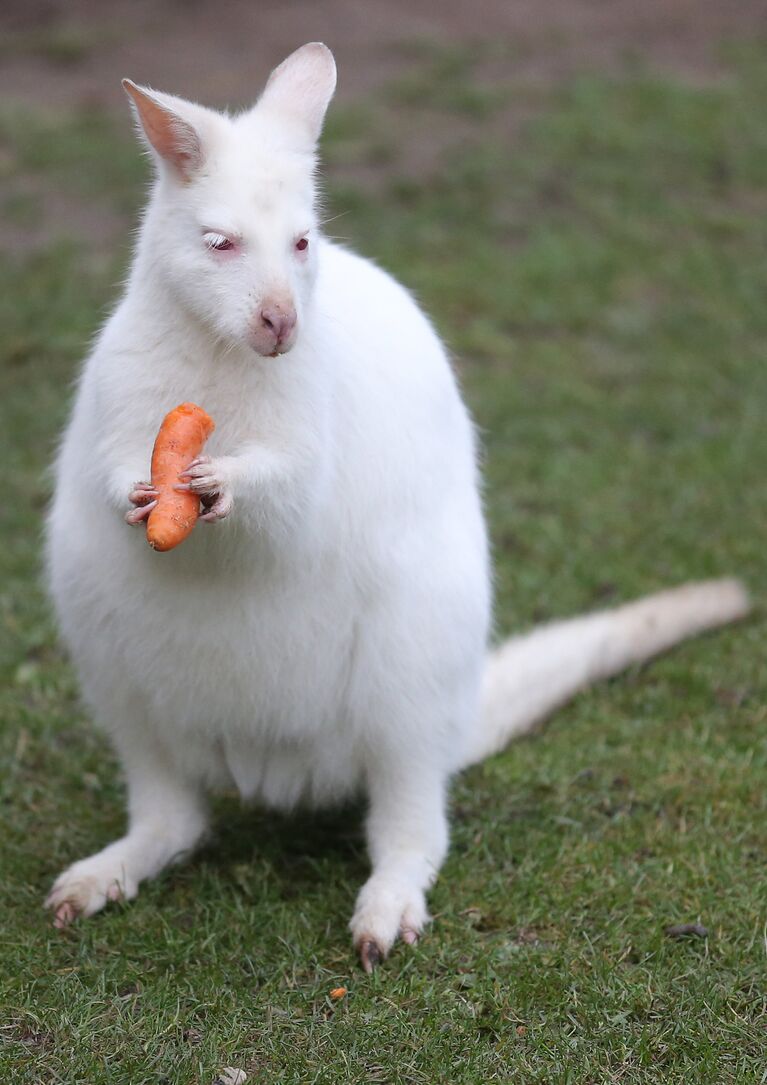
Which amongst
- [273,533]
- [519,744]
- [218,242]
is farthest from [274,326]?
[519,744]

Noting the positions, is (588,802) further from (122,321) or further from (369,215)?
(369,215)

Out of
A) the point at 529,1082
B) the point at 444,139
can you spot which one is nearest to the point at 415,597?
the point at 529,1082

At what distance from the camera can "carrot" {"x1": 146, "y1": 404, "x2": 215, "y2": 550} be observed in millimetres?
2453

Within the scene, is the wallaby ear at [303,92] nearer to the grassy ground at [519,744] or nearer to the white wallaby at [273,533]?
the white wallaby at [273,533]

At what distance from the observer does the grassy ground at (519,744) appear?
8.80ft

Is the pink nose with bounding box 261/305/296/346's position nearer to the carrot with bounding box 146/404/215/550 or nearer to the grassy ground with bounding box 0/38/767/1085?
the carrot with bounding box 146/404/215/550

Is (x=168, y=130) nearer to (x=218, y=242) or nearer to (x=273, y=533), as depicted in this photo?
(x=218, y=242)

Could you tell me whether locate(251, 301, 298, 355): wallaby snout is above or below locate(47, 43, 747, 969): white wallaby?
above

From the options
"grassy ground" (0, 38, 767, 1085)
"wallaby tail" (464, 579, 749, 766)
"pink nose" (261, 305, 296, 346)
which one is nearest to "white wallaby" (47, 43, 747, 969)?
"pink nose" (261, 305, 296, 346)

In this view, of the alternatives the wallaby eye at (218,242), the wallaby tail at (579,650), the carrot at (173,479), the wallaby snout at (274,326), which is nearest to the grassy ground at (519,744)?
the wallaby tail at (579,650)

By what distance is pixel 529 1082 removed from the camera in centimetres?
255

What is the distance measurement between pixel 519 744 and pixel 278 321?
1799mm

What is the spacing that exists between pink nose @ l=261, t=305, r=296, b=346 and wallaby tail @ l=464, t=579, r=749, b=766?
61.9 inches

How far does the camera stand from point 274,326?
243cm
